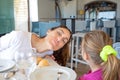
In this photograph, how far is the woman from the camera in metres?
1.48

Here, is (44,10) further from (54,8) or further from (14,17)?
(14,17)

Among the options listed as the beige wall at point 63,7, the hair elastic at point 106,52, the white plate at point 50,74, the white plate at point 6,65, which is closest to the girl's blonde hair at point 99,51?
the hair elastic at point 106,52

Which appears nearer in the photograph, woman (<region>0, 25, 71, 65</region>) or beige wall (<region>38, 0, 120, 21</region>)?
woman (<region>0, 25, 71, 65</region>)

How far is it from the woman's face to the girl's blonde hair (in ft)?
1.18

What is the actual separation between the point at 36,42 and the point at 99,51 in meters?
0.68

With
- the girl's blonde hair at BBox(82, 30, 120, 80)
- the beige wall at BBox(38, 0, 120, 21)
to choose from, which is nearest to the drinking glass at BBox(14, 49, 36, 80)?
the girl's blonde hair at BBox(82, 30, 120, 80)

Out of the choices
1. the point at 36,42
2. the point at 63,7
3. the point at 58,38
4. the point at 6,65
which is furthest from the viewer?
the point at 63,7

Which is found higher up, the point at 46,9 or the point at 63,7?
the point at 63,7

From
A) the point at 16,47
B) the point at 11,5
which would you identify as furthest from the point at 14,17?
the point at 16,47

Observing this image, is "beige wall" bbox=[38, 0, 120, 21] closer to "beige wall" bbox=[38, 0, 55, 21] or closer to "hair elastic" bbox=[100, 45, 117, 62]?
"beige wall" bbox=[38, 0, 55, 21]

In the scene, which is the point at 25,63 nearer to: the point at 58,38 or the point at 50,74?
the point at 50,74

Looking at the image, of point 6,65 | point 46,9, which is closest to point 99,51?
point 6,65

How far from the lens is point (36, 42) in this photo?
62.6 inches

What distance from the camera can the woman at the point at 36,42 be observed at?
1479mm
